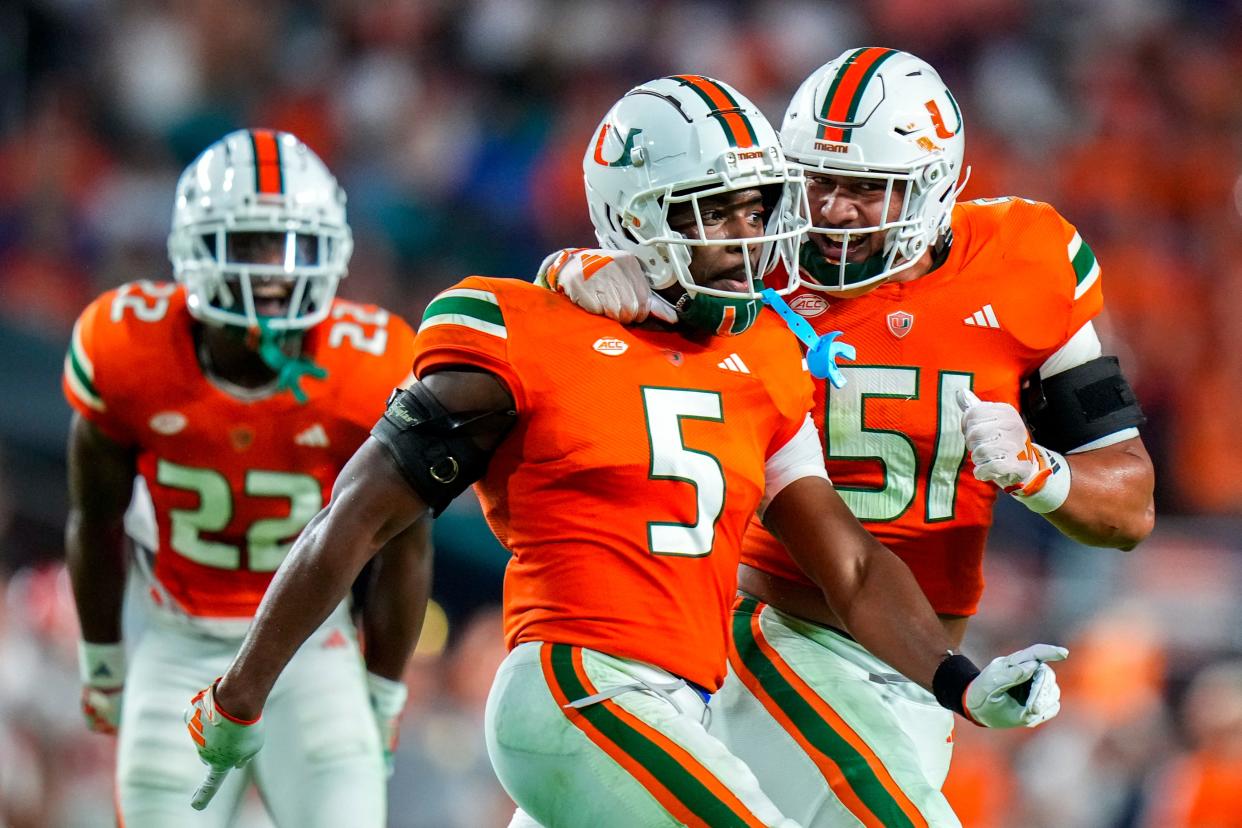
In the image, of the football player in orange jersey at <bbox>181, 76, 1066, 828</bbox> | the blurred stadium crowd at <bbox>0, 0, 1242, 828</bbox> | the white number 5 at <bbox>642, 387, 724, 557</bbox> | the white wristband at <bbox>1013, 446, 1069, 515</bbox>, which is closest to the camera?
the football player in orange jersey at <bbox>181, 76, 1066, 828</bbox>

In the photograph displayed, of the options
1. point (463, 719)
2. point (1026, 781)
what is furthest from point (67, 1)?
point (1026, 781)

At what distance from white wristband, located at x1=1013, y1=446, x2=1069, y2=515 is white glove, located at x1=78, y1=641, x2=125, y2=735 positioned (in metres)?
2.27

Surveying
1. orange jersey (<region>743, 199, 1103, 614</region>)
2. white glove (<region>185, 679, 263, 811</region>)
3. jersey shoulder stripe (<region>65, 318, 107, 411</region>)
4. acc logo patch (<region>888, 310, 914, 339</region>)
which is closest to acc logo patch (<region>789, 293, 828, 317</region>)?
orange jersey (<region>743, 199, 1103, 614</region>)

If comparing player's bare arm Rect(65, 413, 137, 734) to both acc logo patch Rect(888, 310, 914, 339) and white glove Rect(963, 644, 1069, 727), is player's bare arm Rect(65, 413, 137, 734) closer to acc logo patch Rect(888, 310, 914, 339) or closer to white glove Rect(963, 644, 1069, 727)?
acc logo patch Rect(888, 310, 914, 339)

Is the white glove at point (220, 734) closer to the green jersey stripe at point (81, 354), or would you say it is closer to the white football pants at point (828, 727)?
the white football pants at point (828, 727)

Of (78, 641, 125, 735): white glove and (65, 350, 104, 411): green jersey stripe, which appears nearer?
(65, 350, 104, 411): green jersey stripe

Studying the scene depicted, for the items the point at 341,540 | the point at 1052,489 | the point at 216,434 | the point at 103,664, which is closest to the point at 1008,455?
the point at 1052,489

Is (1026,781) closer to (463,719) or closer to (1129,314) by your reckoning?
(463,719)

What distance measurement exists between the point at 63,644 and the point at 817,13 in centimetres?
549

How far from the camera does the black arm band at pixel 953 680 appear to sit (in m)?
2.97

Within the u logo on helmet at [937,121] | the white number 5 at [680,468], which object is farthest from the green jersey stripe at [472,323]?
the u logo on helmet at [937,121]

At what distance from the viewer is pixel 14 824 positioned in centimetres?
598

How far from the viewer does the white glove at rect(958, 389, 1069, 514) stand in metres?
3.19

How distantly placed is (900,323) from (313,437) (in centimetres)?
140
